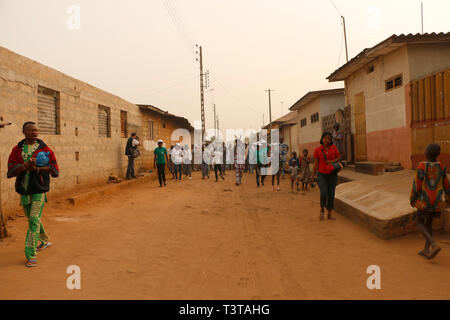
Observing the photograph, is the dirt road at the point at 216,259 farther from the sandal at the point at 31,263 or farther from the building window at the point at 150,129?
the building window at the point at 150,129

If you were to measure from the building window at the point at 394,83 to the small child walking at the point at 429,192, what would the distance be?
6843 millimetres

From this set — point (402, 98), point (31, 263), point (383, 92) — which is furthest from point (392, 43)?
point (31, 263)

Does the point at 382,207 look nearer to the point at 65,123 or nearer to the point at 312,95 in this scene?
the point at 65,123

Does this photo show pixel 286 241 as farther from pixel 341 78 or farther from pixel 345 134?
pixel 341 78

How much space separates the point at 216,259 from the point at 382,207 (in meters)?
3.36

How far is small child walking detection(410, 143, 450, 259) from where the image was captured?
406 centimetres

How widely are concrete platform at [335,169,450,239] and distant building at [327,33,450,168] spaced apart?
131 centimetres

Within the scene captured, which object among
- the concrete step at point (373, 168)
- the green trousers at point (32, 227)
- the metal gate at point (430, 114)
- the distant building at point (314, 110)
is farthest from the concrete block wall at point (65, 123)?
the distant building at point (314, 110)

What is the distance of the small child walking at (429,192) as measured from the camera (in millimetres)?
4059

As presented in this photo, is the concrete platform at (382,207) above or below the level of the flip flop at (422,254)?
above

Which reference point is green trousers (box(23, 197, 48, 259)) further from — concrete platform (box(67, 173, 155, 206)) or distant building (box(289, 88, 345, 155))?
distant building (box(289, 88, 345, 155))

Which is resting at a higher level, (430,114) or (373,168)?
(430,114)

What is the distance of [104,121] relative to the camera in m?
12.4
